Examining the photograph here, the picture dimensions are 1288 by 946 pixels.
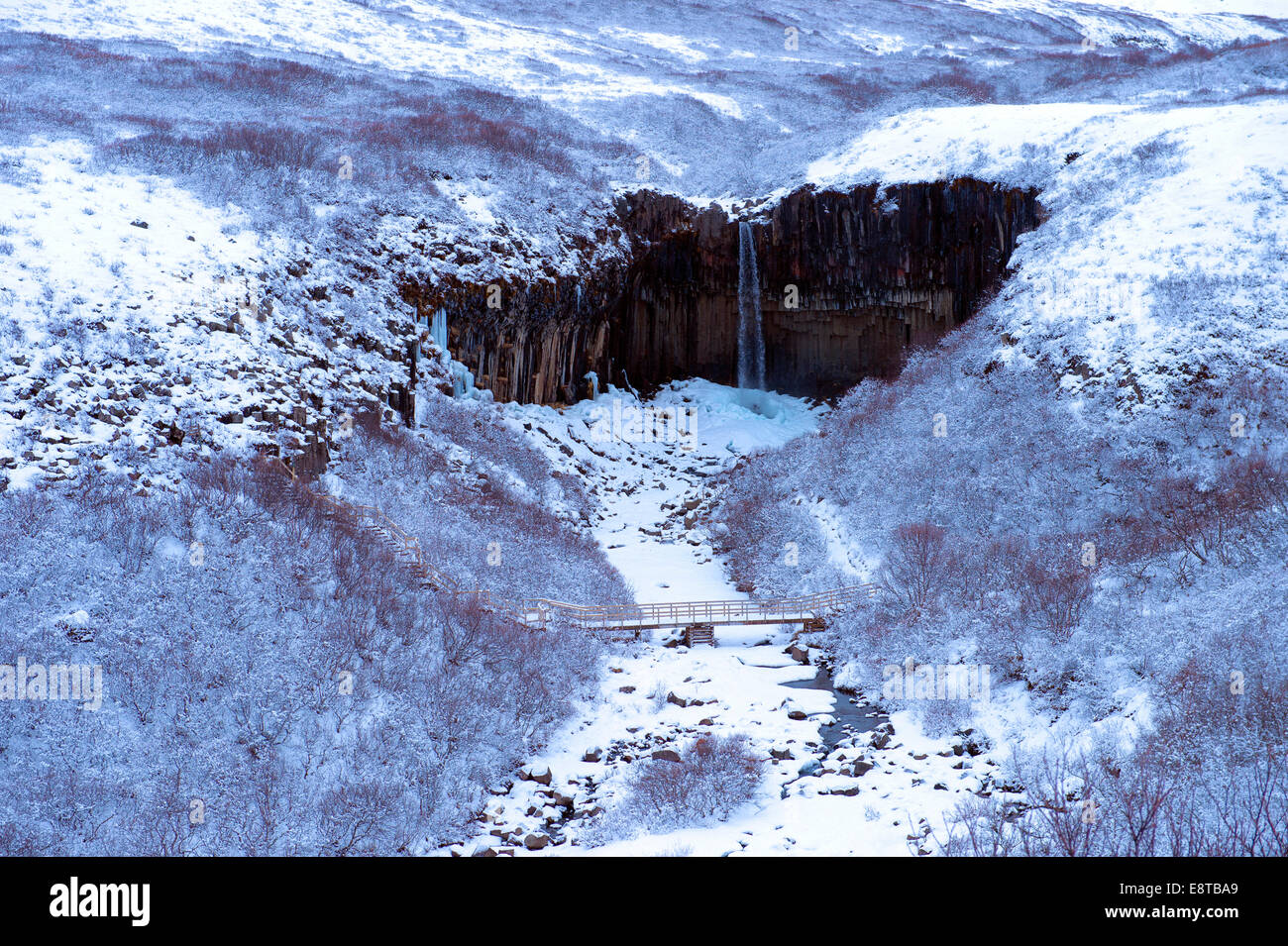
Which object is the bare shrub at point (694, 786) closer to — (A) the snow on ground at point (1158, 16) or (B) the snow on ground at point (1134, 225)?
(B) the snow on ground at point (1134, 225)

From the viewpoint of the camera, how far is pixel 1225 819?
36.4 feet

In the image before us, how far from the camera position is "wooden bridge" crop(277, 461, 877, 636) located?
869 inches

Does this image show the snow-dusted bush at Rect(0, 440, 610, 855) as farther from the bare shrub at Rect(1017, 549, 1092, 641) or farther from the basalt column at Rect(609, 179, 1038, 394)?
the basalt column at Rect(609, 179, 1038, 394)

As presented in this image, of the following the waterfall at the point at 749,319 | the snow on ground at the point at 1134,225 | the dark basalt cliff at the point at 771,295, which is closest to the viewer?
the snow on ground at the point at 1134,225

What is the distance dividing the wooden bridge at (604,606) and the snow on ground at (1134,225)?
400 inches

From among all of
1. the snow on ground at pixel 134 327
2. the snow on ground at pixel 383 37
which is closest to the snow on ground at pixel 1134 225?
the snow on ground at pixel 383 37

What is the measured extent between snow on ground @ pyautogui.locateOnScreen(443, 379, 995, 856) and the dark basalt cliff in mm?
8342

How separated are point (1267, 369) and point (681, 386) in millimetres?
22528

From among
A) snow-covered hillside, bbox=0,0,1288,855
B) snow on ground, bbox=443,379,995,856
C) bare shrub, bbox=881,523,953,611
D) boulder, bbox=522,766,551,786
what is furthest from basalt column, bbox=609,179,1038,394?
boulder, bbox=522,766,551,786

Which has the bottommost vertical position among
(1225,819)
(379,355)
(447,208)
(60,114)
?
(1225,819)

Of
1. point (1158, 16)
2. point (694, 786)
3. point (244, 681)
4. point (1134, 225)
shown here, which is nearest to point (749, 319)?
point (1134, 225)

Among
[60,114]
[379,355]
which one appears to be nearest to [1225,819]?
[379,355]

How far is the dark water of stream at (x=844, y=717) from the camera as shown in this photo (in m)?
17.6
